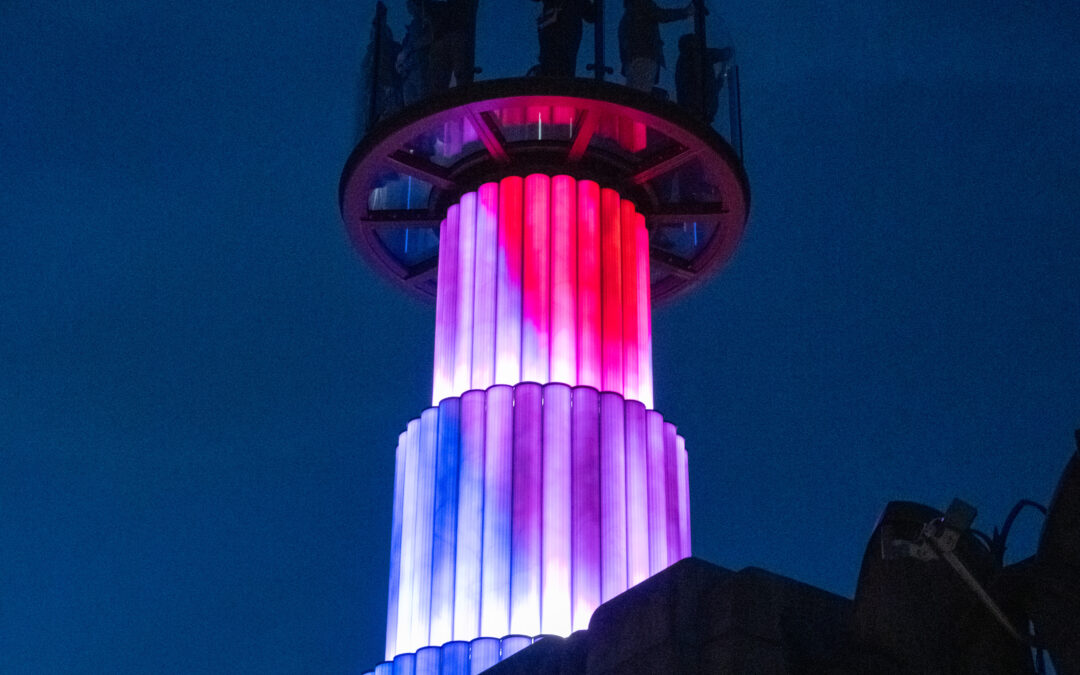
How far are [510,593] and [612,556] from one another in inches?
56.9

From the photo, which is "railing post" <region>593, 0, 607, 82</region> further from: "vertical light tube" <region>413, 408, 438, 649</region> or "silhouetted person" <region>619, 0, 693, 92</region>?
"vertical light tube" <region>413, 408, 438, 649</region>

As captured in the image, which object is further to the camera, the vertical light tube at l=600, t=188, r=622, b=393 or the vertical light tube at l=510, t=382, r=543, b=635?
the vertical light tube at l=600, t=188, r=622, b=393

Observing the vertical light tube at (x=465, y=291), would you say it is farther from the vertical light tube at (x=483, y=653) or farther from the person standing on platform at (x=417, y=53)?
the vertical light tube at (x=483, y=653)

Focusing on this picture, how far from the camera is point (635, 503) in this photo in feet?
71.7

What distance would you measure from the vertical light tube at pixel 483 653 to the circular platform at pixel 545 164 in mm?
7385

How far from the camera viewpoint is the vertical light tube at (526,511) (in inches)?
807

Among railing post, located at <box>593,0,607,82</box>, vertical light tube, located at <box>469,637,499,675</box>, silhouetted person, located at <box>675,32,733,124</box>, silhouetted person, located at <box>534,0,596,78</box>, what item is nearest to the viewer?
vertical light tube, located at <box>469,637,499,675</box>

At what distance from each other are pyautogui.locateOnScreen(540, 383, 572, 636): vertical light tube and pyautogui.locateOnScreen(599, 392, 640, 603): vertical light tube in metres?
0.49

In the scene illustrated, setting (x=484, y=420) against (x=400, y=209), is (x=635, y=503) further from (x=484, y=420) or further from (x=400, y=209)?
(x=400, y=209)

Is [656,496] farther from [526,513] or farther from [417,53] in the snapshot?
[417,53]

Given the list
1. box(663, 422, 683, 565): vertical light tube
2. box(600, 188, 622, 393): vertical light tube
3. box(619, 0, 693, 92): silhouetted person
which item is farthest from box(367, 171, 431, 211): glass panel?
box(663, 422, 683, 565): vertical light tube

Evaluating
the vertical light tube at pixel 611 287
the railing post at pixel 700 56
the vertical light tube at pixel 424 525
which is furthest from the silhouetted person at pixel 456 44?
the vertical light tube at pixel 424 525

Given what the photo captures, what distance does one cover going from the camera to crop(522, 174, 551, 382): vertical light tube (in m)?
22.5

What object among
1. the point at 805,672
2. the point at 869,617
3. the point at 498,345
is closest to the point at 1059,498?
the point at 869,617
